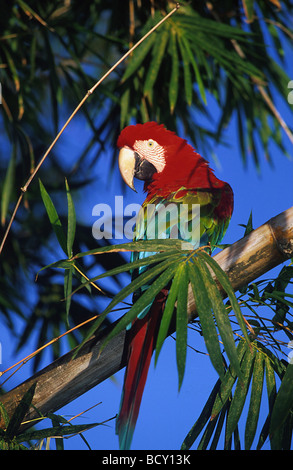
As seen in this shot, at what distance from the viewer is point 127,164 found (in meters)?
1.22

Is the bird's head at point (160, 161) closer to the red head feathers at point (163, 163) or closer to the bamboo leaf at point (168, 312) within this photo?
the red head feathers at point (163, 163)

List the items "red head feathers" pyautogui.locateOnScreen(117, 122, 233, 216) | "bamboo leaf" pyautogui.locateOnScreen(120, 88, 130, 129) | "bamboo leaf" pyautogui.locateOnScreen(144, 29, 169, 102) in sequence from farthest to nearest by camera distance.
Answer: "bamboo leaf" pyautogui.locateOnScreen(120, 88, 130, 129) → "bamboo leaf" pyautogui.locateOnScreen(144, 29, 169, 102) → "red head feathers" pyautogui.locateOnScreen(117, 122, 233, 216)

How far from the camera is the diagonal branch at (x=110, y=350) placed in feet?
2.15

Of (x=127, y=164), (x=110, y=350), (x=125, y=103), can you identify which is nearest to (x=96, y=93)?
(x=125, y=103)

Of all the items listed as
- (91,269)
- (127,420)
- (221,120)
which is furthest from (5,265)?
(127,420)

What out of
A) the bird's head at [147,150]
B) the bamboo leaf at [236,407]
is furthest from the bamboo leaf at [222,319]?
the bird's head at [147,150]

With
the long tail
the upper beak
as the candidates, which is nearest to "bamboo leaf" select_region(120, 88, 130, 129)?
the upper beak

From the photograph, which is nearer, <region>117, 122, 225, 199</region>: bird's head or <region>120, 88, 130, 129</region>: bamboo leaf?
<region>117, 122, 225, 199</region>: bird's head

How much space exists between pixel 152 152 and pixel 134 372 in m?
0.60

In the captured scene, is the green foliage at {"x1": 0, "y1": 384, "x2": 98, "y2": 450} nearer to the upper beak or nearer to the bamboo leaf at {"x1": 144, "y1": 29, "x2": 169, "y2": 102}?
the upper beak

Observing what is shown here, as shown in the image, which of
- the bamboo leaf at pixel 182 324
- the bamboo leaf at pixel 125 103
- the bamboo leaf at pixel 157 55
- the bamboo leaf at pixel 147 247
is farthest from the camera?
the bamboo leaf at pixel 125 103

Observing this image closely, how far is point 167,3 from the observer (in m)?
1.76

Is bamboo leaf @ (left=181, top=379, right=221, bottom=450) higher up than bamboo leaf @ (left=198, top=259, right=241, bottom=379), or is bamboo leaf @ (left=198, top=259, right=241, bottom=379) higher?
bamboo leaf @ (left=198, top=259, right=241, bottom=379)

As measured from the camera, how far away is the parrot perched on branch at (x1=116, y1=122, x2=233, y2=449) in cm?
71
